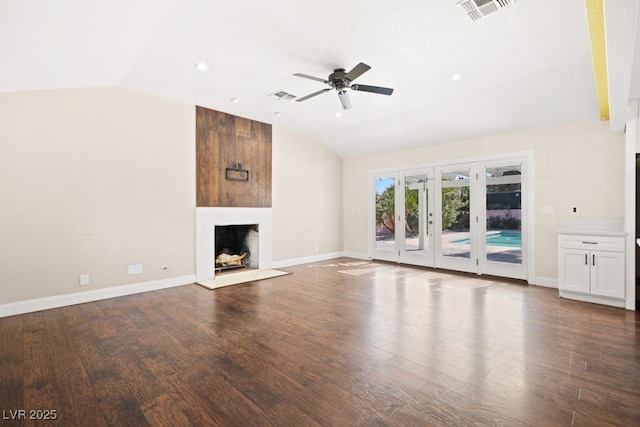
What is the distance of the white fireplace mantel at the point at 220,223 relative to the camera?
5.16m

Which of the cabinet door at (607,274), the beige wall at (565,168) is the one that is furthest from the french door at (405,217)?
the cabinet door at (607,274)

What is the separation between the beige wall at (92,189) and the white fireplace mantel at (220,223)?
0.51 ft

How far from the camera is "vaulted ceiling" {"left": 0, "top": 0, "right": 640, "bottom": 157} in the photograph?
8.33 feet

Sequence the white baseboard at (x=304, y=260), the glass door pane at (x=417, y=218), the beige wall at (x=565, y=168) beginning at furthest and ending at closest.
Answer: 1. the white baseboard at (x=304, y=260)
2. the glass door pane at (x=417, y=218)
3. the beige wall at (x=565, y=168)

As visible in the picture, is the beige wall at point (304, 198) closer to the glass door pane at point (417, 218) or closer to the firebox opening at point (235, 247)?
the firebox opening at point (235, 247)

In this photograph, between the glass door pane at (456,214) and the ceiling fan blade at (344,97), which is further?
the glass door pane at (456,214)

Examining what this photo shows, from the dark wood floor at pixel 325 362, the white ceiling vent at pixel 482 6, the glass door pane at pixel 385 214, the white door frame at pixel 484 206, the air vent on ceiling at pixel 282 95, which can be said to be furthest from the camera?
the glass door pane at pixel 385 214

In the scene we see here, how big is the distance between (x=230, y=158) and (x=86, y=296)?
10.2 ft

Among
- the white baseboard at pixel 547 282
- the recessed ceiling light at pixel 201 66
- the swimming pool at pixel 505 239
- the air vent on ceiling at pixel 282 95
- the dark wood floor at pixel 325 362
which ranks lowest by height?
the dark wood floor at pixel 325 362

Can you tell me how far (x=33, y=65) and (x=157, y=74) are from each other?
1227mm

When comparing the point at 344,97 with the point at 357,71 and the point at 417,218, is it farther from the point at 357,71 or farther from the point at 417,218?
the point at 417,218

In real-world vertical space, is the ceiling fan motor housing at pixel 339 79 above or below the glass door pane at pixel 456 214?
above

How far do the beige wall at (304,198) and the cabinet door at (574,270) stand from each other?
4733 millimetres

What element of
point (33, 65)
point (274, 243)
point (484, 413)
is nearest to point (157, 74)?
point (33, 65)
